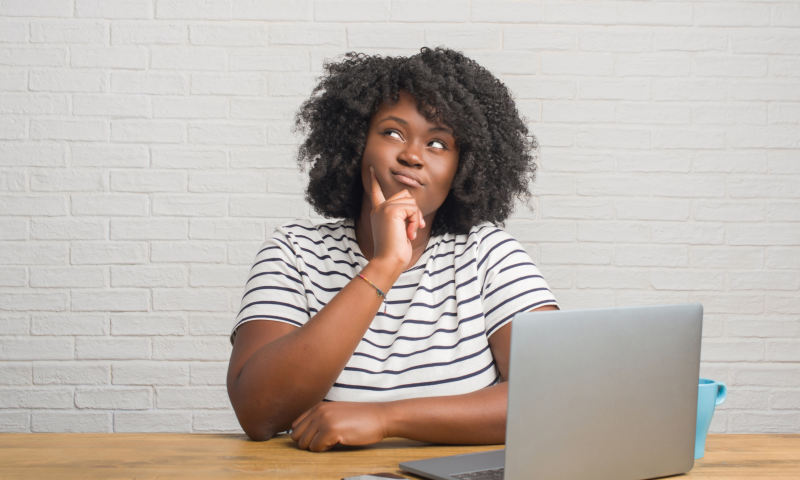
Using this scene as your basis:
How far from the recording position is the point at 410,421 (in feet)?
3.92

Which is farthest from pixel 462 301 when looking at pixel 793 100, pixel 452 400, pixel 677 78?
pixel 793 100

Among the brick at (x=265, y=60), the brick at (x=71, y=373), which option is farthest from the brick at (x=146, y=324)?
the brick at (x=265, y=60)

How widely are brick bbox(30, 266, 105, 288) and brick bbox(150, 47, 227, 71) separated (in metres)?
0.68

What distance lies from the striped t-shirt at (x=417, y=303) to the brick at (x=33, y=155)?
125 cm

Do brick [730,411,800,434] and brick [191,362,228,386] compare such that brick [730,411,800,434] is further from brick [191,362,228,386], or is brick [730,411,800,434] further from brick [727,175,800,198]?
brick [191,362,228,386]

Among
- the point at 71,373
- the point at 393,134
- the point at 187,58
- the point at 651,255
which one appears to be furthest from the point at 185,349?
the point at 651,255

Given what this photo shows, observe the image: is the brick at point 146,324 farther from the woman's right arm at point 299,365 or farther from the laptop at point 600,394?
the laptop at point 600,394

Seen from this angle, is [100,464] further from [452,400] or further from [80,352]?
[80,352]

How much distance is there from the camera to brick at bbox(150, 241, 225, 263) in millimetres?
2525

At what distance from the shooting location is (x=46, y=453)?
1095 mm

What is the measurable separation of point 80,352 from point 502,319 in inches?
62.8

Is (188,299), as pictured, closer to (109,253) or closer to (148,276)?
(148,276)

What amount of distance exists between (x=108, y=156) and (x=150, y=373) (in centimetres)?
70

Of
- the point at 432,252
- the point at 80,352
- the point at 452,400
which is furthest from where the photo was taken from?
the point at 80,352
